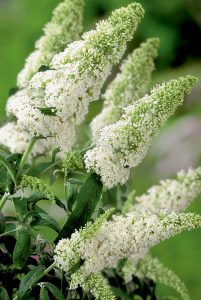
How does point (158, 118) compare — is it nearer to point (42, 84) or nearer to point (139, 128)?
point (139, 128)

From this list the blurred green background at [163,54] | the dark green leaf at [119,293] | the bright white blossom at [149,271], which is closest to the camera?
the dark green leaf at [119,293]

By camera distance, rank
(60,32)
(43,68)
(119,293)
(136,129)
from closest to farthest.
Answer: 1. (136,129)
2. (43,68)
3. (119,293)
4. (60,32)

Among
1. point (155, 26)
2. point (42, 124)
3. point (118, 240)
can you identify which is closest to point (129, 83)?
point (42, 124)

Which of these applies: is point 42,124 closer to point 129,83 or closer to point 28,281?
point 28,281

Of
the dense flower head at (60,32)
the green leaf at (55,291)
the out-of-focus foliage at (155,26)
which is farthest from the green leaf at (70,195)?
the out-of-focus foliage at (155,26)

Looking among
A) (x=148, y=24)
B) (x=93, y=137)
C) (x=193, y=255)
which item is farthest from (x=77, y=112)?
(x=148, y=24)

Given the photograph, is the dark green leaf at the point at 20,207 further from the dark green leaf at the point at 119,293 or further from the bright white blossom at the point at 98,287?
the dark green leaf at the point at 119,293
